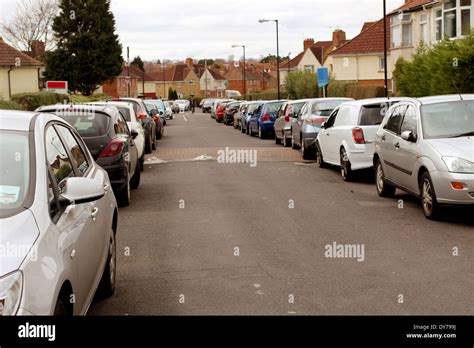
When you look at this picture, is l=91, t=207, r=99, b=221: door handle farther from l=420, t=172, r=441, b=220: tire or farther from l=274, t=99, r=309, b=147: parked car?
l=274, t=99, r=309, b=147: parked car

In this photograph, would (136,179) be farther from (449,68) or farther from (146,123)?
(449,68)

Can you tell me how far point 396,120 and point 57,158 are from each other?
8144mm

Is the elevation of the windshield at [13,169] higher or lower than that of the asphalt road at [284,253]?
higher

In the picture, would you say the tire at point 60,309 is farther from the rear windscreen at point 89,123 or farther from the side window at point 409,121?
the rear windscreen at point 89,123

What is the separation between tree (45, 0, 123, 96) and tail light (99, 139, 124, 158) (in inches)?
2274

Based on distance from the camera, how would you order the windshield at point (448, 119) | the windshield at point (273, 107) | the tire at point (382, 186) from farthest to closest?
the windshield at point (273, 107) → the tire at point (382, 186) → the windshield at point (448, 119)

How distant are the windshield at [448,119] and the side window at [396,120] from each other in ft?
2.39

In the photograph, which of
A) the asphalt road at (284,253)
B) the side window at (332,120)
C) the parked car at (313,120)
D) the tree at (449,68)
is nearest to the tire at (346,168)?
the asphalt road at (284,253)

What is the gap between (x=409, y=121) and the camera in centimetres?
1212

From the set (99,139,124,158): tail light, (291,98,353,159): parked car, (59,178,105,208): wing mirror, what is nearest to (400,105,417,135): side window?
(99,139,124,158): tail light

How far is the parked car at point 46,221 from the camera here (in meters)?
3.95

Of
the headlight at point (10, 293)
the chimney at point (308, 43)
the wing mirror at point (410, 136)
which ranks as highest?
the chimney at point (308, 43)

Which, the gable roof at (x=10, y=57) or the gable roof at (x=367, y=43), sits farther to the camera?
the gable roof at (x=367, y=43)
